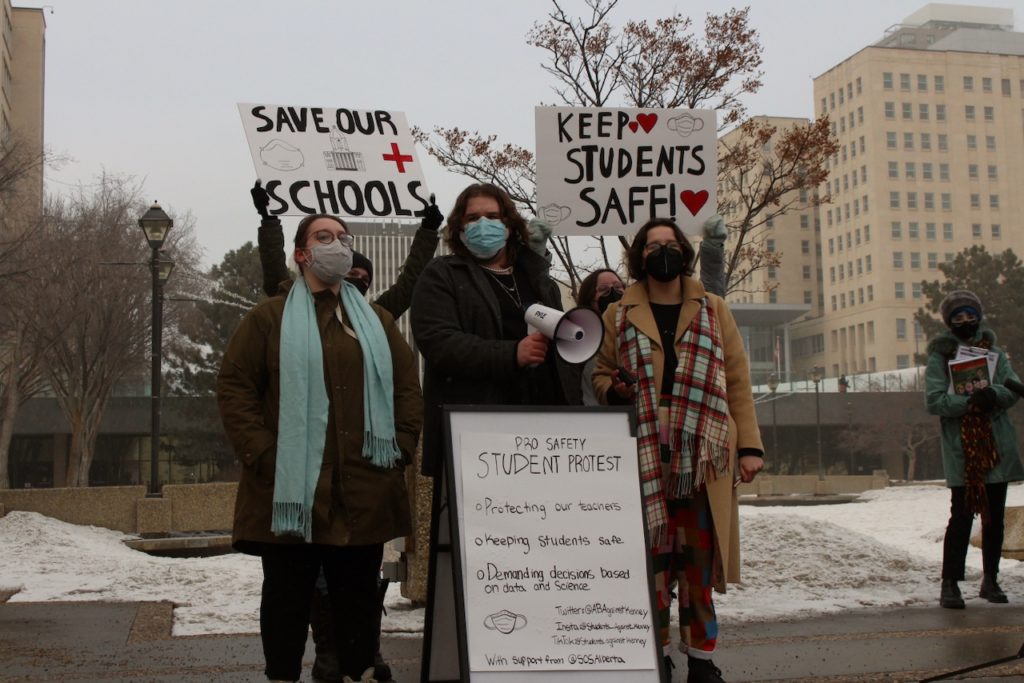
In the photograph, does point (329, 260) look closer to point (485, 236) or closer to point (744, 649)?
point (485, 236)

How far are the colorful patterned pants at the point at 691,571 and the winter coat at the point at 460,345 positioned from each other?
769 mm

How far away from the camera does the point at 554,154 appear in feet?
27.7

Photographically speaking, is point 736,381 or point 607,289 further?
point 607,289

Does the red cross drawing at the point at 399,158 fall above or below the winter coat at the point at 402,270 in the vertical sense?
above

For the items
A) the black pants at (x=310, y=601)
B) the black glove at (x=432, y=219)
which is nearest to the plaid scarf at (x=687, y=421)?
the black pants at (x=310, y=601)

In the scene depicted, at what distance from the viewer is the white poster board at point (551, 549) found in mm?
4750

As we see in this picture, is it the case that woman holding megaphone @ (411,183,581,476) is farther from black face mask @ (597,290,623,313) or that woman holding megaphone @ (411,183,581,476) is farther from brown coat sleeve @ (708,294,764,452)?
black face mask @ (597,290,623,313)

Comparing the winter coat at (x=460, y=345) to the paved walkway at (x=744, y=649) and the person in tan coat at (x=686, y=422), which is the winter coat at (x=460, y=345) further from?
the paved walkway at (x=744, y=649)

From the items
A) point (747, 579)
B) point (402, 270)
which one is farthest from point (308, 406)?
point (747, 579)

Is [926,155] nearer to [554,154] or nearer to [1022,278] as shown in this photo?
[1022,278]

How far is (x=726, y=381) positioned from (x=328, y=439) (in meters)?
1.94

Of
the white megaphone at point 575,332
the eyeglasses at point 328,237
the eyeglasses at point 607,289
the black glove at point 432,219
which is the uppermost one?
the black glove at point 432,219

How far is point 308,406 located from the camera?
512 centimetres

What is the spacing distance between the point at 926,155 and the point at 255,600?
153m
